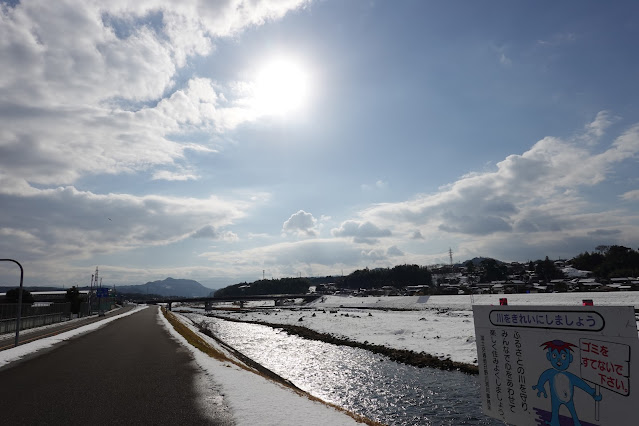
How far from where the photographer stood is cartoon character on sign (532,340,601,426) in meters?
5.57

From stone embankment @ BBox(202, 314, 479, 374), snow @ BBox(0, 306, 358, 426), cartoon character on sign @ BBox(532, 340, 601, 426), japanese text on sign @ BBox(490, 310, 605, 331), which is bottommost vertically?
stone embankment @ BBox(202, 314, 479, 374)

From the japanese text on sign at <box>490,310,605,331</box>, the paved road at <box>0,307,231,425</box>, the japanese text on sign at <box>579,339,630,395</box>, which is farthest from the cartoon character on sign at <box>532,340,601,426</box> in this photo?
the paved road at <box>0,307,231,425</box>

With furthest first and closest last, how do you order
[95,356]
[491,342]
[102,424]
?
[95,356]
[102,424]
[491,342]

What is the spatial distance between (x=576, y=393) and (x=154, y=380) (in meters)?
15.4

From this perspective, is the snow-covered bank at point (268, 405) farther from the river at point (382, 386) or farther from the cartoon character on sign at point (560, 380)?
the cartoon character on sign at point (560, 380)

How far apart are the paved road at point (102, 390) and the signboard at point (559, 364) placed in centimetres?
746

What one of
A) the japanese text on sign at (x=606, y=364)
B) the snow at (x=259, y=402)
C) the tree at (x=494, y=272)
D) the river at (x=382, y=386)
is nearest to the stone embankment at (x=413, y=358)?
the river at (x=382, y=386)

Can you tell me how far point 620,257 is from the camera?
121 metres

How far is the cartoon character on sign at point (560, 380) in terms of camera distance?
557cm

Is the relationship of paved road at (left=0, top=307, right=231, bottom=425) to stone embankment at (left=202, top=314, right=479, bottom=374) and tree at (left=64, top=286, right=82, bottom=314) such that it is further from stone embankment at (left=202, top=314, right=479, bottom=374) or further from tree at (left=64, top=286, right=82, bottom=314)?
tree at (left=64, top=286, right=82, bottom=314)

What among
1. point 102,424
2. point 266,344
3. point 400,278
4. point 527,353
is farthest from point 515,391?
point 400,278

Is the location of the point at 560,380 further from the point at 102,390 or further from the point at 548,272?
the point at 548,272

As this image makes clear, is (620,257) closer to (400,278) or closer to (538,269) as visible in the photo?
(538,269)

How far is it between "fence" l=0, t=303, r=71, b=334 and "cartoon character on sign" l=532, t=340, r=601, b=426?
150 ft
